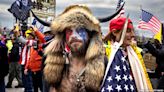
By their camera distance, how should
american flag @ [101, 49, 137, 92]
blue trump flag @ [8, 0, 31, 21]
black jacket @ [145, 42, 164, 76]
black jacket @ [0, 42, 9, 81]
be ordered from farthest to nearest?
blue trump flag @ [8, 0, 31, 21] < black jacket @ [145, 42, 164, 76] < black jacket @ [0, 42, 9, 81] < american flag @ [101, 49, 137, 92]

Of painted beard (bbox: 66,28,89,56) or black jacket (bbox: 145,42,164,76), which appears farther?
black jacket (bbox: 145,42,164,76)

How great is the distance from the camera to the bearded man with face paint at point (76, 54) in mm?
3494

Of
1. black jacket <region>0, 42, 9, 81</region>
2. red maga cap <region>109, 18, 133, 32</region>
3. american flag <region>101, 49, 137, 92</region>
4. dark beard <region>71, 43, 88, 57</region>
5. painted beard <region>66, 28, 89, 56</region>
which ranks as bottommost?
black jacket <region>0, 42, 9, 81</region>

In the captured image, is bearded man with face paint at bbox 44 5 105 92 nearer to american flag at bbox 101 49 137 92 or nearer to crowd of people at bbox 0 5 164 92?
crowd of people at bbox 0 5 164 92

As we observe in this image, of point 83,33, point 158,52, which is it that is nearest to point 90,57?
point 83,33

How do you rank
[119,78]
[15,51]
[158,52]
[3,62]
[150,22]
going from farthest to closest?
[150,22] < [15,51] < [158,52] < [3,62] < [119,78]

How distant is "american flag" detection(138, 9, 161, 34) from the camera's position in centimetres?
1390

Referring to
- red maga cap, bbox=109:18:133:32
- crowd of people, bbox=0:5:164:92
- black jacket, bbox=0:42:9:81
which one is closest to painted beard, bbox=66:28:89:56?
crowd of people, bbox=0:5:164:92

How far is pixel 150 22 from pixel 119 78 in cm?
1140

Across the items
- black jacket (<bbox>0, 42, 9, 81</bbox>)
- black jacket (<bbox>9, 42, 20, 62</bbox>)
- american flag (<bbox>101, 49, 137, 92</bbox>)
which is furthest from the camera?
black jacket (<bbox>9, 42, 20, 62</bbox>)

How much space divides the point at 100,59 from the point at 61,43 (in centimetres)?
36

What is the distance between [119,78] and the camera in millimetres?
3258

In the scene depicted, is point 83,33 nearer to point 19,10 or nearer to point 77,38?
point 77,38

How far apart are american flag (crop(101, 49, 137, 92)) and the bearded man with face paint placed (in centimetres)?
19
